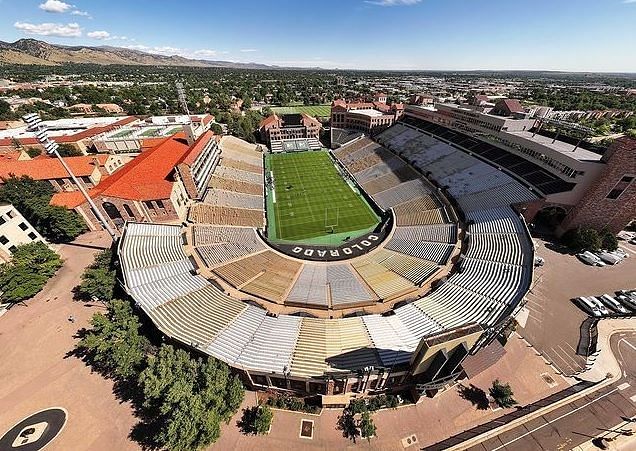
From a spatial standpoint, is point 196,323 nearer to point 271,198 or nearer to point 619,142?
point 271,198

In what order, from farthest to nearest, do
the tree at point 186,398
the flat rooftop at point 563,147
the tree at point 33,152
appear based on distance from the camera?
1. the tree at point 33,152
2. the flat rooftop at point 563,147
3. the tree at point 186,398

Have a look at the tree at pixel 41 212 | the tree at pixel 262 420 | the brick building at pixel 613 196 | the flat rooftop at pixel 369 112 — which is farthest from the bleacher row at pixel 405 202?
the tree at pixel 41 212

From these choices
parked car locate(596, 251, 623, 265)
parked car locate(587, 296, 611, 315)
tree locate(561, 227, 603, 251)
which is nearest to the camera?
parked car locate(587, 296, 611, 315)

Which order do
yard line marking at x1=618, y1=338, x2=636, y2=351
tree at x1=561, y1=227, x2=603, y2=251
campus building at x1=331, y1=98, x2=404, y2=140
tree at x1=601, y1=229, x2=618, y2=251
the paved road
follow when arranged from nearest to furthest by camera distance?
1. the paved road
2. yard line marking at x1=618, y1=338, x2=636, y2=351
3. tree at x1=561, y1=227, x2=603, y2=251
4. tree at x1=601, y1=229, x2=618, y2=251
5. campus building at x1=331, y1=98, x2=404, y2=140

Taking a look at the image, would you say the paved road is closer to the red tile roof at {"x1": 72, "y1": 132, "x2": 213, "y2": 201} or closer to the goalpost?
the goalpost

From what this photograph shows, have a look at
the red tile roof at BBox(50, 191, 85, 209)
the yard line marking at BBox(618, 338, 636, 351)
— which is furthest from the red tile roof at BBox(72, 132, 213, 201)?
the yard line marking at BBox(618, 338, 636, 351)

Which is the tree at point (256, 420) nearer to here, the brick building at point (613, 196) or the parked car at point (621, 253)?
the brick building at point (613, 196)

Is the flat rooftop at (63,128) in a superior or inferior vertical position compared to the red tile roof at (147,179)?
inferior

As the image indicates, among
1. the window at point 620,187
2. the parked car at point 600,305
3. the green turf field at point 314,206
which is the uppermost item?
the window at point 620,187

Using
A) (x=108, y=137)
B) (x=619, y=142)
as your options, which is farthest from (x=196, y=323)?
(x=108, y=137)
